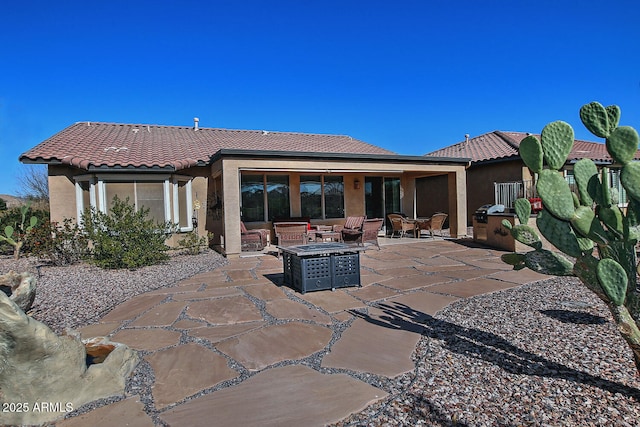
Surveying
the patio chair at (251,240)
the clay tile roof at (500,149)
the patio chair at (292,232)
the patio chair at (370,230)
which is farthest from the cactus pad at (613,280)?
the clay tile roof at (500,149)

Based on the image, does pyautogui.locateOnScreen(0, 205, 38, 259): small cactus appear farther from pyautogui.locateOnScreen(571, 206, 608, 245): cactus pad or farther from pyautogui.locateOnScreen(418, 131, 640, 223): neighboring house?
pyautogui.locateOnScreen(418, 131, 640, 223): neighboring house

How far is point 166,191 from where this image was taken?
11586 mm

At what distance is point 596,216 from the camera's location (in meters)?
3.00

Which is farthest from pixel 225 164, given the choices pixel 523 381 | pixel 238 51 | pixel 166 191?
pixel 523 381

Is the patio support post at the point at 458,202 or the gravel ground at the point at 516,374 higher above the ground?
the patio support post at the point at 458,202

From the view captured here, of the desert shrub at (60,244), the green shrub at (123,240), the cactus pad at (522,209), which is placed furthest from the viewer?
the desert shrub at (60,244)

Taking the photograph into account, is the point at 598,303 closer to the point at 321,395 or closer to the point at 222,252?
the point at 321,395

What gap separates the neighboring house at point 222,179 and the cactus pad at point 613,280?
8903mm

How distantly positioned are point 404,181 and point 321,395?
14.3 meters

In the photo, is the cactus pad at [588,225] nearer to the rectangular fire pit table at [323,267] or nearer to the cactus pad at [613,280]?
the cactus pad at [613,280]

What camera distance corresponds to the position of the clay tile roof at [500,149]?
1684cm

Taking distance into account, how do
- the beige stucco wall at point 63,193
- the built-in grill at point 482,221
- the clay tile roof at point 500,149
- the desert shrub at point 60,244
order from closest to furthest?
the desert shrub at point 60,244
the beige stucco wall at point 63,193
the built-in grill at point 482,221
the clay tile roof at point 500,149

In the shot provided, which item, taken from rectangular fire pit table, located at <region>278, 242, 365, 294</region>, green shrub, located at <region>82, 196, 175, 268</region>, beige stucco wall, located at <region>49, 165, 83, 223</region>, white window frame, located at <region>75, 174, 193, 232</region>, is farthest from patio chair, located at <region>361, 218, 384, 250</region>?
beige stucco wall, located at <region>49, 165, 83, 223</region>

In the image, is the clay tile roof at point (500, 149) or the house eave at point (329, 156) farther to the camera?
the clay tile roof at point (500, 149)
